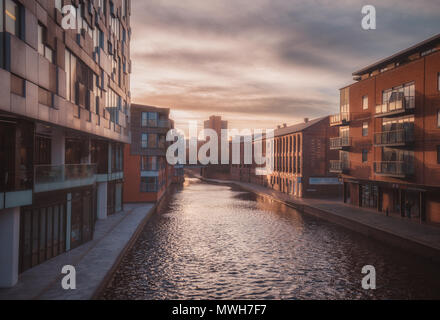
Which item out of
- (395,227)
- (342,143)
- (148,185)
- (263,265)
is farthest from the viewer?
(148,185)

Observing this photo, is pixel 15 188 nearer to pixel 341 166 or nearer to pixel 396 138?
pixel 396 138

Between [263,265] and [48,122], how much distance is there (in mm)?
12896

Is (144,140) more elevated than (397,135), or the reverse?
(144,140)

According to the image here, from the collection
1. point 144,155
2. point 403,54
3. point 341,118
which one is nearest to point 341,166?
point 341,118

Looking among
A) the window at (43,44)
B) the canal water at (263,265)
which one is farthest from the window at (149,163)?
the window at (43,44)

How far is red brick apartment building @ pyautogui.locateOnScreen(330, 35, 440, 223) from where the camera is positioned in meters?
25.6

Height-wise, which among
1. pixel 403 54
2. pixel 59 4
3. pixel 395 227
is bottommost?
pixel 395 227

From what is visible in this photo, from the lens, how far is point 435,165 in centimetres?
2503

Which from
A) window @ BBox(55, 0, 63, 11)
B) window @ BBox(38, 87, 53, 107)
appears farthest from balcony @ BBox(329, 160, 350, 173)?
window @ BBox(55, 0, 63, 11)

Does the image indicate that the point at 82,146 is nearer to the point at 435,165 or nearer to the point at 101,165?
the point at 101,165

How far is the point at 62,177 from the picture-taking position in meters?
17.1

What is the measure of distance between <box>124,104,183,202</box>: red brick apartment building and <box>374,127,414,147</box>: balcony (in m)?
24.5
